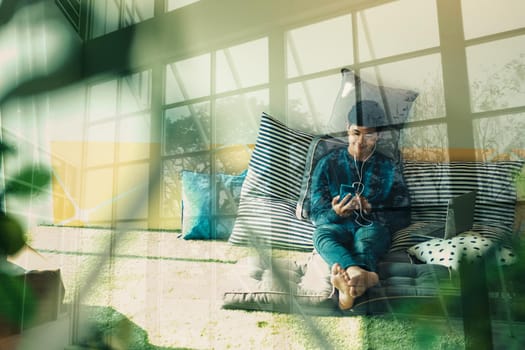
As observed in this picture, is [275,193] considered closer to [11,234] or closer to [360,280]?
[360,280]

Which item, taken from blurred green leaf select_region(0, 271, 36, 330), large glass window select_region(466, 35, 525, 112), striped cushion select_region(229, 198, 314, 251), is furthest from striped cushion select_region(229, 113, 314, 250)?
blurred green leaf select_region(0, 271, 36, 330)

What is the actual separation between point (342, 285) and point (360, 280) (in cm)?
4

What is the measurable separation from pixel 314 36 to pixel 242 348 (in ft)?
2.51

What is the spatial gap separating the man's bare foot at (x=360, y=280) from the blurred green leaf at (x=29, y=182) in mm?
897

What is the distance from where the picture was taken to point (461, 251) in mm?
656

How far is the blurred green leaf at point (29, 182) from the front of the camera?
3.52 ft

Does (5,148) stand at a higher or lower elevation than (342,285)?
higher

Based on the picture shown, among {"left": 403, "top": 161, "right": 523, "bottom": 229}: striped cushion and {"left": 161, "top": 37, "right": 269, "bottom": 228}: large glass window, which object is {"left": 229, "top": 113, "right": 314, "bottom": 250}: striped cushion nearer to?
{"left": 161, "top": 37, "right": 269, "bottom": 228}: large glass window

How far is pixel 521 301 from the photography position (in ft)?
2.07

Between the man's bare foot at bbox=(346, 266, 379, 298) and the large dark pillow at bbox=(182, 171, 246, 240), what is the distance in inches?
12.5

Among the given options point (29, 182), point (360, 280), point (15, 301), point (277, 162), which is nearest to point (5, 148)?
point (29, 182)

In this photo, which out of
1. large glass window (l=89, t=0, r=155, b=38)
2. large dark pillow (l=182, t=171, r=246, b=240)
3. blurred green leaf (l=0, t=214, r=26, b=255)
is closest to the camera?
large dark pillow (l=182, t=171, r=246, b=240)

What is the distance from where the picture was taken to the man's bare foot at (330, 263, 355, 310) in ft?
2.32

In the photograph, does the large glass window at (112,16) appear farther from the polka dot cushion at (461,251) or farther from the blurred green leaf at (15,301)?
the polka dot cushion at (461,251)
